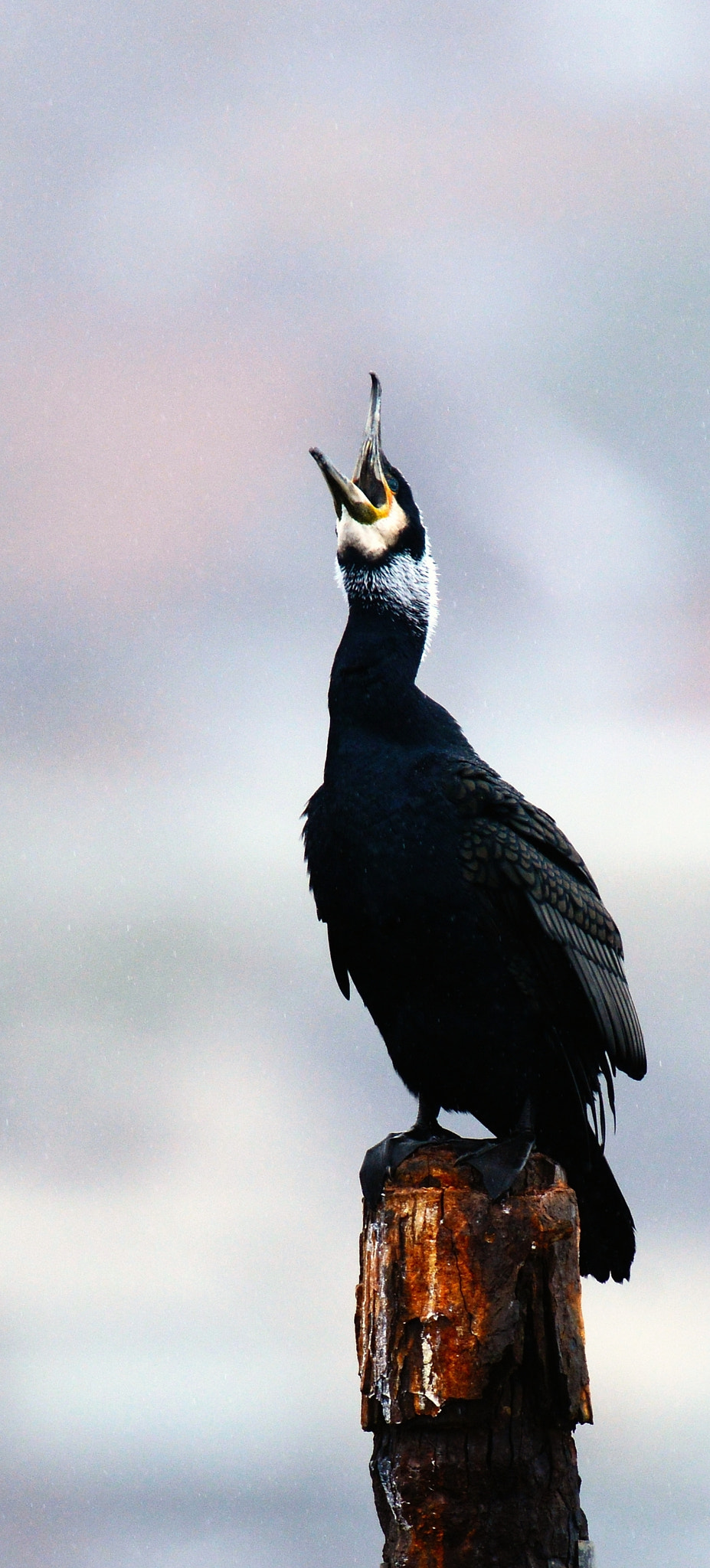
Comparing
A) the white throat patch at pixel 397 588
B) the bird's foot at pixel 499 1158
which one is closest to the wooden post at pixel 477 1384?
the bird's foot at pixel 499 1158

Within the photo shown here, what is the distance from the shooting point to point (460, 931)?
6602 mm

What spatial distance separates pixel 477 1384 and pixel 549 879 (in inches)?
90.8

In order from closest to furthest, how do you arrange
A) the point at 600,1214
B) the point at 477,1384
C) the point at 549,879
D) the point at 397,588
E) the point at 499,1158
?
the point at 477,1384, the point at 499,1158, the point at 549,879, the point at 600,1214, the point at 397,588

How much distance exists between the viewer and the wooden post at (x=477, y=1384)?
564cm

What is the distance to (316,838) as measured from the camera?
A: 7070 mm

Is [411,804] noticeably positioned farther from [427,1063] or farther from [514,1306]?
[514,1306]

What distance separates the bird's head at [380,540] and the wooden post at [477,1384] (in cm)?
308

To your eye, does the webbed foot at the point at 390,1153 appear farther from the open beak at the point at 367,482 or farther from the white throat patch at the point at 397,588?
the open beak at the point at 367,482

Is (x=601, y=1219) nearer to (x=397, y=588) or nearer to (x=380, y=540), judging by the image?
(x=397, y=588)

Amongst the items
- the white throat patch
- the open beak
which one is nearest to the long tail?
the white throat patch

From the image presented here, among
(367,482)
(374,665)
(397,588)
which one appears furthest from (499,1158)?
(367,482)

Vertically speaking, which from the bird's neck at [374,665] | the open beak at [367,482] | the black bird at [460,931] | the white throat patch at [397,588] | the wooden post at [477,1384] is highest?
the open beak at [367,482]

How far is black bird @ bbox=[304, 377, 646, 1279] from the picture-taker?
6633 mm

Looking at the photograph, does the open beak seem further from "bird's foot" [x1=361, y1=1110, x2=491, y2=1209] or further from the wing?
"bird's foot" [x1=361, y1=1110, x2=491, y2=1209]
